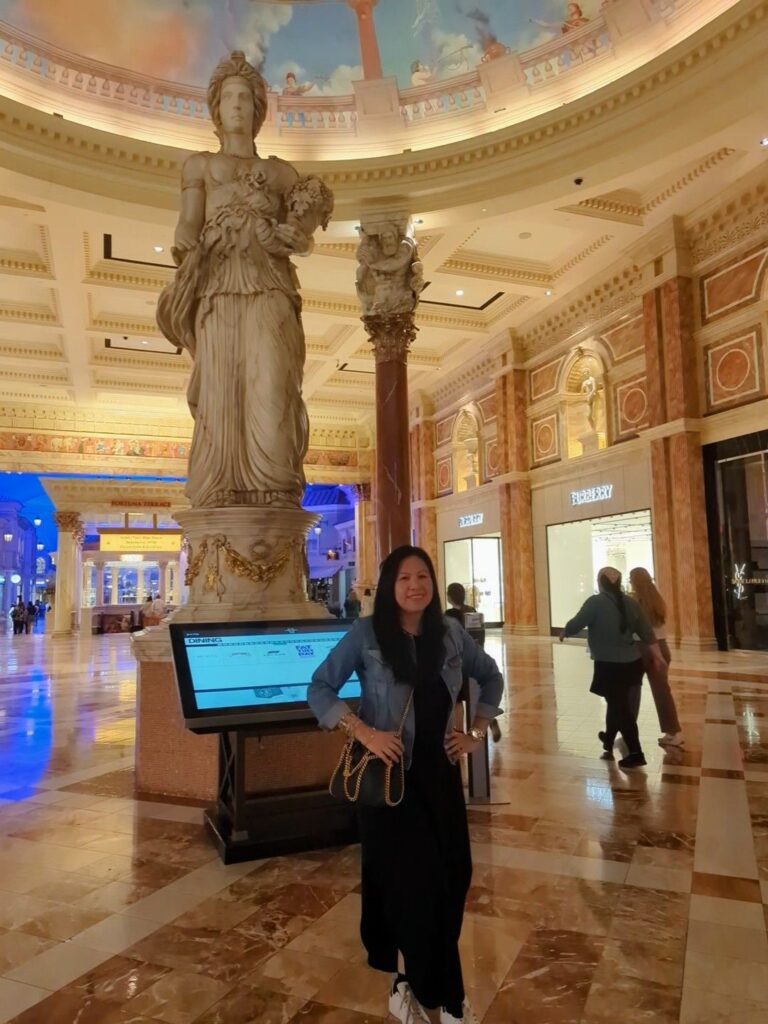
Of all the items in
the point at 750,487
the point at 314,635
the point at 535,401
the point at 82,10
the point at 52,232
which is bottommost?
the point at 314,635

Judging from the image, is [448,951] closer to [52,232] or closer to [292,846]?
[292,846]

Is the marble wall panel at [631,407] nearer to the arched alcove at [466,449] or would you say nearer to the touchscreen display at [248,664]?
the arched alcove at [466,449]

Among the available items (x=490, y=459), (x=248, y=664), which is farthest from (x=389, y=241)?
(x=490, y=459)

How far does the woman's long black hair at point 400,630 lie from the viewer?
1.72 m

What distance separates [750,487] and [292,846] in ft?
32.6

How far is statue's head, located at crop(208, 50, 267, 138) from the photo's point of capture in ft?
13.5

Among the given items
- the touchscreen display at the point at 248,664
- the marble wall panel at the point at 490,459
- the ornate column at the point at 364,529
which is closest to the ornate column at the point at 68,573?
the ornate column at the point at 364,529

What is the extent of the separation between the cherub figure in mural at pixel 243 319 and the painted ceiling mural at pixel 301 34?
7734 millimetres

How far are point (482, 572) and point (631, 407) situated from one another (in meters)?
6.07

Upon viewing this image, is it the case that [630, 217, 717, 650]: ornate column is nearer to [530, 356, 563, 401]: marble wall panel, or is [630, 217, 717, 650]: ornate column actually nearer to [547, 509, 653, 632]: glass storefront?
[547, 509, 653, 632]: glass storefront

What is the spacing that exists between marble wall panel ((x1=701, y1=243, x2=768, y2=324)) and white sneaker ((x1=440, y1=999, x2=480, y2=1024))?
36.0ft

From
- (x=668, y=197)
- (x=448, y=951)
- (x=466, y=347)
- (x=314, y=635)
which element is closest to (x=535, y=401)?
(x=466, y=347)

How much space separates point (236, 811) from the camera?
280 centimetres

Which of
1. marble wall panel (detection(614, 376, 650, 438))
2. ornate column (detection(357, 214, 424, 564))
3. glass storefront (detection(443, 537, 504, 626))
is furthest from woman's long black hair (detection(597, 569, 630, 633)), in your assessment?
glass storefront (detection(443, 537, 504, 626))
